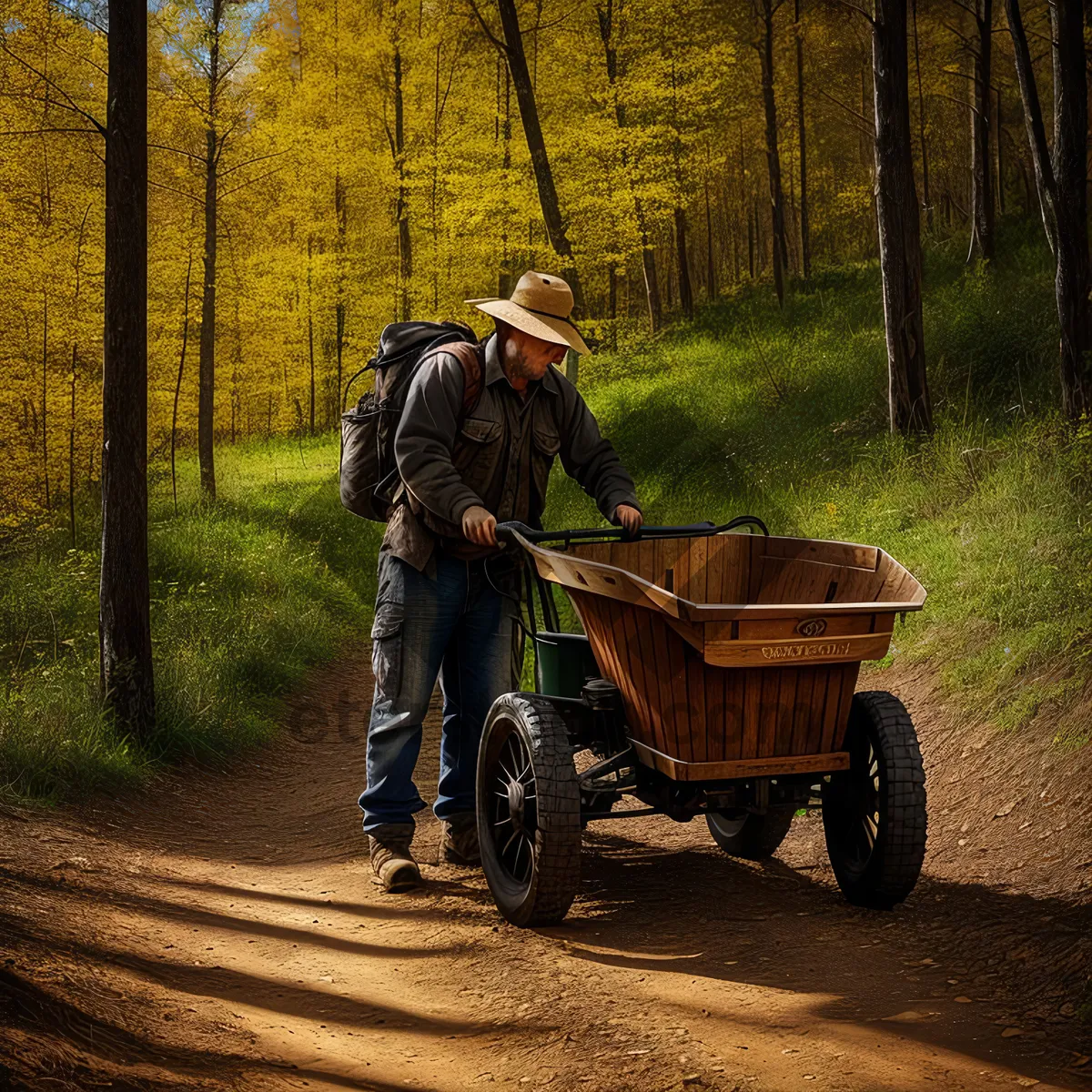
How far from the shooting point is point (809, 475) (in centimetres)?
1121

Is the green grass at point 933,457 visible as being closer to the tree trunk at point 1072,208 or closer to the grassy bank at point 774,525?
the grassy bank at point 774,525

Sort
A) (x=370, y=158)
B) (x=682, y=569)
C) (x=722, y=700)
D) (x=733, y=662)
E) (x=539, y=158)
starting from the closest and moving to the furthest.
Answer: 1. (x=733, y=662)
2. (x=722, y=700)
3. (x=682, y=569)
4. (x=539, y=158)
5. (x=370, y=158)

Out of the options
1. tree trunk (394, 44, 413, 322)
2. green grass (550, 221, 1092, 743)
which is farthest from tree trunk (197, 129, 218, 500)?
green grass (550, 221, 1092, 743)

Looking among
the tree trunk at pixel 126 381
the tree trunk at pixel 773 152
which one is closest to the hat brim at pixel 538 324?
the tree trunk at pixel 126 381

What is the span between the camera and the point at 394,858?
15.3 ft

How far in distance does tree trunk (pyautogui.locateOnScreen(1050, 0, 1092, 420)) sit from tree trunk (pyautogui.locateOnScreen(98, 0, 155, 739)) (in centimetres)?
679

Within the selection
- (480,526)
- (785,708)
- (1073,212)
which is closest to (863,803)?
(785,708)

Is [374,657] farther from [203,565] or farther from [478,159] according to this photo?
[478,159]

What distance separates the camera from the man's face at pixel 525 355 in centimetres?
444

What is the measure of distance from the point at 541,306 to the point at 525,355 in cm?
20

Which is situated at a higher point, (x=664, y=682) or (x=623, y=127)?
(x=623, y=127)

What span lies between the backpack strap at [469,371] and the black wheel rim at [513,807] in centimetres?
128

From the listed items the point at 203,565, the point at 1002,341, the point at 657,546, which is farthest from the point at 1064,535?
the point at 203,565

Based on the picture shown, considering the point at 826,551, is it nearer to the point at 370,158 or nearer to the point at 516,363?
the point at 516,363
